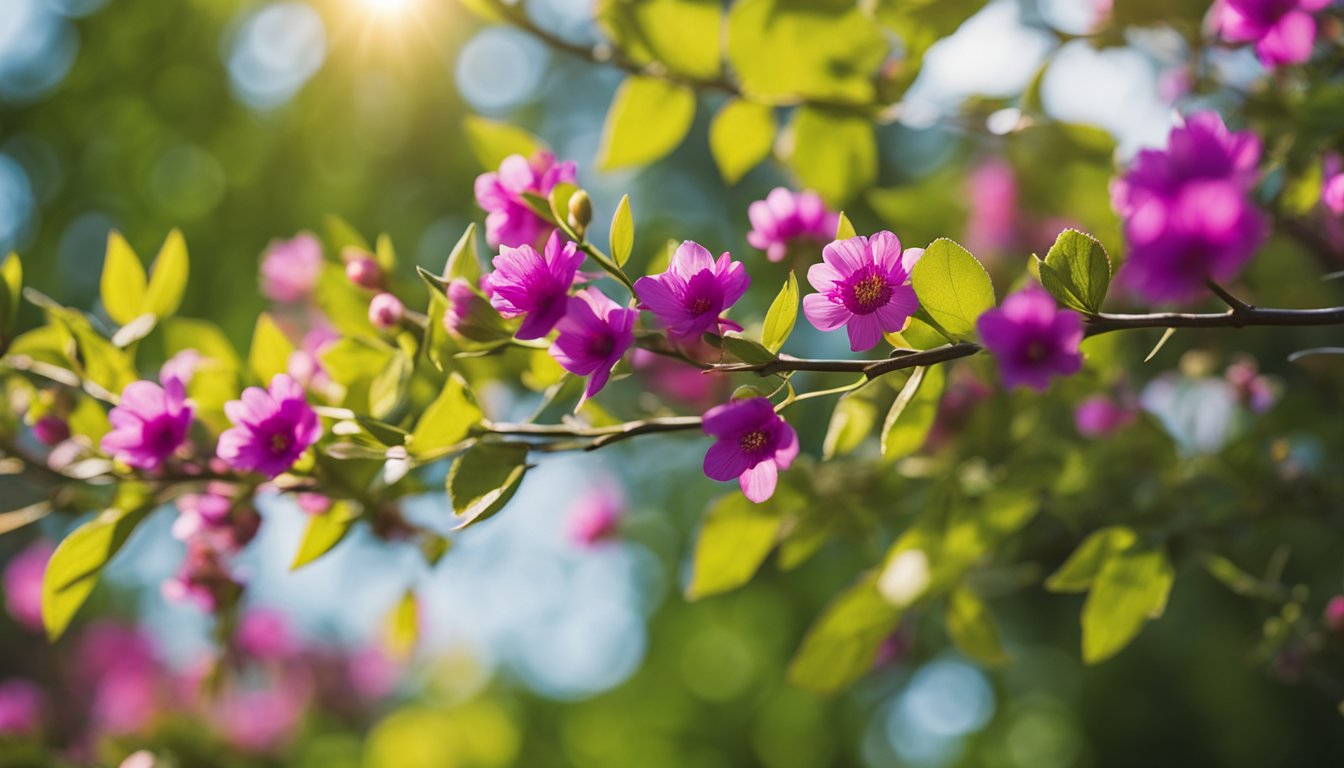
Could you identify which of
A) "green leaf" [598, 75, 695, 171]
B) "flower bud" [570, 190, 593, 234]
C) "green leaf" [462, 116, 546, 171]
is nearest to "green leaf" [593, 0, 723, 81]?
"green leaf" [598, 75, 695, 171]

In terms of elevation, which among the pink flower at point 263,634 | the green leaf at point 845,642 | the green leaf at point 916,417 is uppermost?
the green leaf at point 916,417

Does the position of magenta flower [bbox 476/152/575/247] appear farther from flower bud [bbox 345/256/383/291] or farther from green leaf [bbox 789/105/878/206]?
green leaf [bbox 789/105/878/206]

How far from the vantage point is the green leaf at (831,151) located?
1.06m

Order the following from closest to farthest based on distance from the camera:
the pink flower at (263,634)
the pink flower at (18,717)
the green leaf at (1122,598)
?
the green leaf at (1122,598)
the pink flower at (18,717)
the pink flower at (263,634)

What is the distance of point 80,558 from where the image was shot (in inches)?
30.2

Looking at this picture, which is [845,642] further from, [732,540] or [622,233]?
[622,233]

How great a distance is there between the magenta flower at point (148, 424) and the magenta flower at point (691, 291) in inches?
13.9

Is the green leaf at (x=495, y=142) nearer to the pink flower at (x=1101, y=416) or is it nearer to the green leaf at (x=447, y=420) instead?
the green leaf at (x=447, y=420)

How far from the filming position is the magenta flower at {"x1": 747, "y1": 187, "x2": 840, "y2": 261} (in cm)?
→ 87

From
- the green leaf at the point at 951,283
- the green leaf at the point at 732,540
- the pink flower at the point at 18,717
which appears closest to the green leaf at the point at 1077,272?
the green leaf at the point at 951,283

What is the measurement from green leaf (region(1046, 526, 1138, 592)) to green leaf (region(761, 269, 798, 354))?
371 millimetres

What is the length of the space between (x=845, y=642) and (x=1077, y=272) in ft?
1.52

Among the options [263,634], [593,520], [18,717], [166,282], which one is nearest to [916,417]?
[166,282]

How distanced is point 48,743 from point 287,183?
66.1 inches
